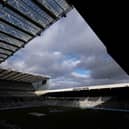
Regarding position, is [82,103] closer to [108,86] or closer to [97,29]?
[108,86]

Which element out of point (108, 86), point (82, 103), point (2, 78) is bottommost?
point (82, 103)

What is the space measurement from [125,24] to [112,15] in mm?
961

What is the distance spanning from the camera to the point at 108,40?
8.70 m

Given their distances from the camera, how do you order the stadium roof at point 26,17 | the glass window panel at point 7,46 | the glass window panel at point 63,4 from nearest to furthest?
the stadium roof at point 26,17 → the glass window panel at point 63,4 → the glass window panel at point 7,46

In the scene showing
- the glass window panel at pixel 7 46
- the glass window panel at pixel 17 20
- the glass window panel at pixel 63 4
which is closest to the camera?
the glass window panel at pixel 63 4

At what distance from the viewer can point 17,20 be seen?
18859 mm

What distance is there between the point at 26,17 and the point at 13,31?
381 centimetres

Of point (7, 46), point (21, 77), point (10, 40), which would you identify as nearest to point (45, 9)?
point (10, 40)

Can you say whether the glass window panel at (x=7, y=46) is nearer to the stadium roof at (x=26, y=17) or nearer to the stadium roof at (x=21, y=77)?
the stadium roof at (x=26, y=17)

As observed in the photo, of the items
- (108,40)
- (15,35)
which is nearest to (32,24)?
(15,35)

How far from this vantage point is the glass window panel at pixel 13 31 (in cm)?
1997

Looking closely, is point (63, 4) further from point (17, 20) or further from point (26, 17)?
point (17, 20)

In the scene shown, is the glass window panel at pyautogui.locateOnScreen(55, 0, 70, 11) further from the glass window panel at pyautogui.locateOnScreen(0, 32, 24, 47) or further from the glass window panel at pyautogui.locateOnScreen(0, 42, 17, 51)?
the glass window panel at pyautogui.locateOnScreen(0, 42, 17, 51)

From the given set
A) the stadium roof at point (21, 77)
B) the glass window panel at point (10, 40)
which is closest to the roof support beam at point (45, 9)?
the glass window panel at point (10, 40)
